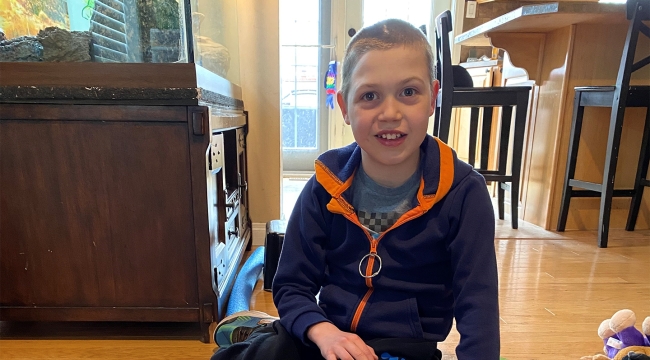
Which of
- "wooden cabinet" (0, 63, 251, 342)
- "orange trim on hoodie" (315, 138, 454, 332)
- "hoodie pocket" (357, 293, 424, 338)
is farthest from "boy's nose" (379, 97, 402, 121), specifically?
"wooden cabinet" (0, 63, 251, 342)

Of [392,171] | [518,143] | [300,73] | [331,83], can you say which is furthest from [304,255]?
[300,73]

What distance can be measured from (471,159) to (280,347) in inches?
75.2

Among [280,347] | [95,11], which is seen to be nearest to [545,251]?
[280,347]

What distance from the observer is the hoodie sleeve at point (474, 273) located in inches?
24.0

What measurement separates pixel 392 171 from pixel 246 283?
75 centimetres

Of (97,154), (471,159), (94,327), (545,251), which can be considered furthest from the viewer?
(471,159)

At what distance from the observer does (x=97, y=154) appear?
0.93m

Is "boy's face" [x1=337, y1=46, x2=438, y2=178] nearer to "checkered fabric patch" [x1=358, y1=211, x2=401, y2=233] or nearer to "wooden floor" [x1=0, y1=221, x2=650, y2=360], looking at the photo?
"checkered fabric patch" [x1=358, y1=211, x2=401, y2=233]

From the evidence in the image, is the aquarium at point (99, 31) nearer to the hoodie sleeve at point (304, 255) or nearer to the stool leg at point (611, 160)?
the hoodie sleeve at point (304, 255)

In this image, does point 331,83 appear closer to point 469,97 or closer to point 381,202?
point 469,97

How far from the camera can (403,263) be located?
0.68 meters

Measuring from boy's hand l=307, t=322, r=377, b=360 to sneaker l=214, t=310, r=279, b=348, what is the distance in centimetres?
31

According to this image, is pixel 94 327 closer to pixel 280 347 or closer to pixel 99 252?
pixel 99 252

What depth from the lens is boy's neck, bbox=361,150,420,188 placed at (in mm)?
718
